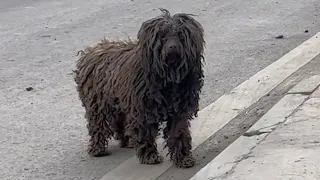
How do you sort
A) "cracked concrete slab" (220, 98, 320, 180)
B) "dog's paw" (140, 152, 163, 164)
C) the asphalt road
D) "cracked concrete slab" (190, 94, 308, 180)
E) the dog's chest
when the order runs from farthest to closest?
the asphalt road < "dog's paw" (140, 152, 163, 164) < the dog's chest < "cracked concrete slab" (190, 94, 308, 180) < "cracked concrete slab" (220, 98, 320, 180)

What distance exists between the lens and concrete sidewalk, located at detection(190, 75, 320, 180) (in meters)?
5.07

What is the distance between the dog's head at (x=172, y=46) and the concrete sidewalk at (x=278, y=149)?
72cm

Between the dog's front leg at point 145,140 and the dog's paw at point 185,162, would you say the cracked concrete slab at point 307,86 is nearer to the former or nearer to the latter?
the dog's paw at point 185,162

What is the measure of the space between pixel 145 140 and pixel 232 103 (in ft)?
5.76

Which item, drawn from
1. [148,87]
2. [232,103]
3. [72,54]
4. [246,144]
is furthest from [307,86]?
[72,54]

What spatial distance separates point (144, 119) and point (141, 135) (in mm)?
170

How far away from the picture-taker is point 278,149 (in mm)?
5523

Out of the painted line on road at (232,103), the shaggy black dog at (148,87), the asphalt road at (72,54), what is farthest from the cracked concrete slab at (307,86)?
the shaggy black dog at (148,87)

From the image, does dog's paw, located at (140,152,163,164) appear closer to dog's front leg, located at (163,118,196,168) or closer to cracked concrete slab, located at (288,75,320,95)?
dog's front leg, located at (163,118,196,168)

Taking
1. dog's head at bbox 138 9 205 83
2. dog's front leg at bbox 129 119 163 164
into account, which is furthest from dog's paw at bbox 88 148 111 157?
dog's head at bbox 138 9 205 83

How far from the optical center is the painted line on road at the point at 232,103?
5824 millimetres

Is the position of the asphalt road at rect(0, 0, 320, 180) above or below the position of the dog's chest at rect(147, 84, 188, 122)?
below

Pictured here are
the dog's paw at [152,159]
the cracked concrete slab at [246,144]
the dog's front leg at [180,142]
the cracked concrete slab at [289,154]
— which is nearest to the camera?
the cracked concrete slab at [289,154]

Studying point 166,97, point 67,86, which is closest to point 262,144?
point 166,97
